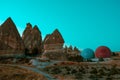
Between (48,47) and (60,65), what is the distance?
1350 cm

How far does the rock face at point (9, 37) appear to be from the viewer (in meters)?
43.6

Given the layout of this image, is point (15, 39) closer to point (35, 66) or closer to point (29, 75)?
point (35, 66)

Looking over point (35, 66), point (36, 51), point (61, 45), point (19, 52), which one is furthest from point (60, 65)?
point (36, 51)

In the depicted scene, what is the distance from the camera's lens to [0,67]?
34000mm

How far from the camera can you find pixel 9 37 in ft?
145

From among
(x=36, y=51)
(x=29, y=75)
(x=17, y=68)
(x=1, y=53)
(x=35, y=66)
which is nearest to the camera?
(x=29, y=75)

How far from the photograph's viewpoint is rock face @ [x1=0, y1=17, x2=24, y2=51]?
143ft

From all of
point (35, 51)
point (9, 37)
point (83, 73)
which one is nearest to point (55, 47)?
point (9, 37)

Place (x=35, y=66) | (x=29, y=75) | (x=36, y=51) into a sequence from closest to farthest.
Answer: (x=29, y=75)
(x=35, y=66)
(x=36, y=51)

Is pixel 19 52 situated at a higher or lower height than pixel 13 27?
lower

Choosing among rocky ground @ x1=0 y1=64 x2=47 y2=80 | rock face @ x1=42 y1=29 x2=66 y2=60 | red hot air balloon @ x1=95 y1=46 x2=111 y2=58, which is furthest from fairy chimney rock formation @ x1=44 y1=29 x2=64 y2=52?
rocky ground @ x1=0 y1=64 x2=47 y2=80

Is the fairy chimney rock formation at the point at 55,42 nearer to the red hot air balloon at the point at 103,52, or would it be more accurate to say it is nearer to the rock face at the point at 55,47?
the rock face at the point at 55,47

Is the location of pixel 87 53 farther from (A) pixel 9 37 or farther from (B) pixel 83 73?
(B) pixel 83 73

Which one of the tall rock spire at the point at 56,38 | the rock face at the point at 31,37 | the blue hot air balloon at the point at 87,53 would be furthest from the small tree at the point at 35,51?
the blue hot air balloon at the point at 87,53
